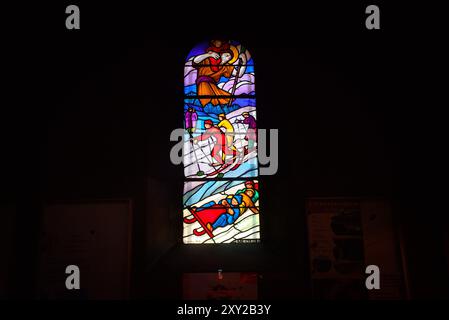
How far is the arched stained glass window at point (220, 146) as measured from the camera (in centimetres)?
228

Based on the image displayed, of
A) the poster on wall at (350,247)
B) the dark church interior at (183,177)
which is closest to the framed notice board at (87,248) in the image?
the dark church interior at (183,177)

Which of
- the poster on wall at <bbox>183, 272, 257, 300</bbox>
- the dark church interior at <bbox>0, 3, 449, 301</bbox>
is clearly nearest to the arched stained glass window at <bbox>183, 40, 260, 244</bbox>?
the dark church interior at <bbox>0, 3, 449, 301</bbox>

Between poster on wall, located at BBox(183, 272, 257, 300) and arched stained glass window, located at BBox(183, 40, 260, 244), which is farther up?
arched stained glass window, located at BBox(183, 40, 260, 244)

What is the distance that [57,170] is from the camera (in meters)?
2.11

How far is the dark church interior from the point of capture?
6.43 ft

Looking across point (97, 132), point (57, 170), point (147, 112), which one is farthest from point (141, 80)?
point (57, 170)

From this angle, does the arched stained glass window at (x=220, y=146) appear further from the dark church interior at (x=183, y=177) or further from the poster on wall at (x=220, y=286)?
the poster on wall at (x=220, y=286)

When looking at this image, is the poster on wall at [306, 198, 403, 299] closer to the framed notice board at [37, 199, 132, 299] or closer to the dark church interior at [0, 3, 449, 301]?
the dark church interior at [0, 3, 449, 301]

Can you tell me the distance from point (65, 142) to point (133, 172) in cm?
50

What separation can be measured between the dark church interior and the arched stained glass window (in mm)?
78

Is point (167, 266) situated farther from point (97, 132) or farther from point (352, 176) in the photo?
point (352, 176)

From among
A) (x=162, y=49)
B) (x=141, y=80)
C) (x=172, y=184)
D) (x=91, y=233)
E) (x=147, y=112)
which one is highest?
(x=162, y=49)

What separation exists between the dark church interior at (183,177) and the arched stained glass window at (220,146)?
8 centimetres
